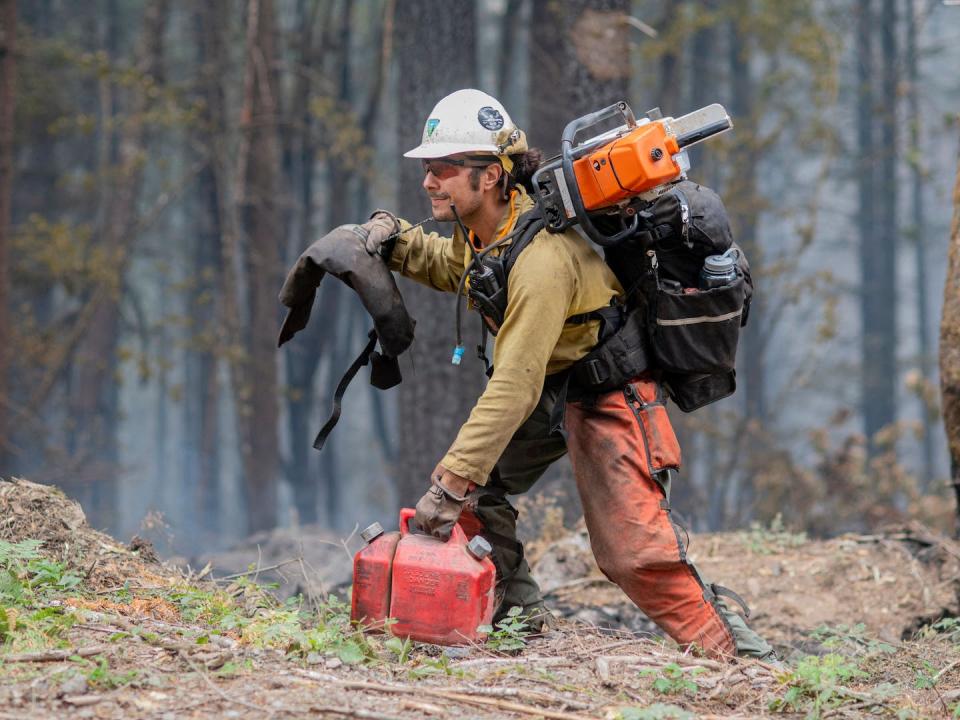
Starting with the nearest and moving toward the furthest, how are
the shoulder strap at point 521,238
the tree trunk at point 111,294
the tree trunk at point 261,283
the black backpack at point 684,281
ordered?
the shoulder strap at point 521,238 → the black backpack at point 684,281 → the tree trunk at point 261,283 → the tree trunk at point 111,294

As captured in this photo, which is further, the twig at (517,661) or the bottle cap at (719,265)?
the bottle cap at (719,265)

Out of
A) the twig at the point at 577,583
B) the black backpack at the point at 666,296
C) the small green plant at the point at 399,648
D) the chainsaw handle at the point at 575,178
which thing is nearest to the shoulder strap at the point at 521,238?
the black backpack at the point at 666,296

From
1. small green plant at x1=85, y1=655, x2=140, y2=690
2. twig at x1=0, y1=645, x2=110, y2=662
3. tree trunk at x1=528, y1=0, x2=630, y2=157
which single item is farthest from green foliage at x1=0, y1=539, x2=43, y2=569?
tree trunk at x1=528, y1=0, x2=630, y2=157

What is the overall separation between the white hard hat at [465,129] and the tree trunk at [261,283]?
33.7ft

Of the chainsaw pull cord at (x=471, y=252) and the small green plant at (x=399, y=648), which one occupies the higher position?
the chainsaw pull cord at (x=471, y=252)

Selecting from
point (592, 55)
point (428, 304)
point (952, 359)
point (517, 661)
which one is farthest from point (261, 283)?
point (517, 661)

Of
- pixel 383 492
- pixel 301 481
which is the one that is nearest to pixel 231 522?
pixel 383 492

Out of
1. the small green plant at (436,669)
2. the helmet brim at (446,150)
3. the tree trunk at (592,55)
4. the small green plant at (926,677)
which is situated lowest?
the small green plant at (926,677)

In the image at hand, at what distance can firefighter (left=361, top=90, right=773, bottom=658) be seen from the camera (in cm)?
422

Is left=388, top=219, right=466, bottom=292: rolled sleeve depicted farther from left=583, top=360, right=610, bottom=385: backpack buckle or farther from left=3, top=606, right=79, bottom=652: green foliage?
left=3, top=606, right=79, bottom=652: green foliage

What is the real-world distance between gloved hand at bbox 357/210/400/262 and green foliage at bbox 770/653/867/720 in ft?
7.91

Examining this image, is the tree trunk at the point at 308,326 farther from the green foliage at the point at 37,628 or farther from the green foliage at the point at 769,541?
the green foliage at the point at 37,628

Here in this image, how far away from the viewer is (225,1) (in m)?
17.7

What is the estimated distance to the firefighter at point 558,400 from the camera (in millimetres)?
4219
